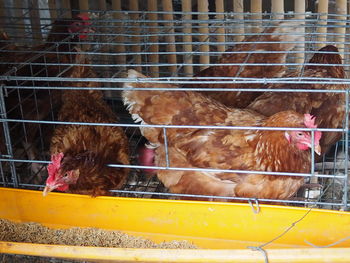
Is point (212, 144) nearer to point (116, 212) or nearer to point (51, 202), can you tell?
point (116, 212)

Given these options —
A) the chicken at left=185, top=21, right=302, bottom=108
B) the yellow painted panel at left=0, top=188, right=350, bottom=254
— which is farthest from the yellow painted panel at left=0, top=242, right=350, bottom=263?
the chicken at left=185, top=21, right=302, bottom=108

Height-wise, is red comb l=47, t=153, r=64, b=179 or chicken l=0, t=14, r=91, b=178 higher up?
chicken l=0, t=14, r=91, b=178

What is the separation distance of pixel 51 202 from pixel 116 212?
0.25 metres

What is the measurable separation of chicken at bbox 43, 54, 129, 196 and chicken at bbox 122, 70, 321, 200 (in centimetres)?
17

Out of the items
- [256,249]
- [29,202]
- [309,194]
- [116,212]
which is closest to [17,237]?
[29,202]

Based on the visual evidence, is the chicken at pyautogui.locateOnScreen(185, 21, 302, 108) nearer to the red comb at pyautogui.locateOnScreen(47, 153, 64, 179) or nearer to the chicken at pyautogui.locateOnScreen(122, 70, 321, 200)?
the chicken at pyautogui.locateOnScreen(122, 70, 321, 200)

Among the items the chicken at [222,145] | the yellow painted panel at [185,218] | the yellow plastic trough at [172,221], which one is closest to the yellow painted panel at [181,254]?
the yellow plastic trough at [172,221]

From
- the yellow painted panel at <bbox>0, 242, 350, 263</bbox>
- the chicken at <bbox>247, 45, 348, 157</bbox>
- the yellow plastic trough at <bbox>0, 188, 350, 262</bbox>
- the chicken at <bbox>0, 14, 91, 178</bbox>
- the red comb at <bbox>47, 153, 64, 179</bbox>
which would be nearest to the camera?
the yellow painted panel at <bbox>0, 242, 350, 263</bbox>

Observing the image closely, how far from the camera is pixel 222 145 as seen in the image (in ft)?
5.59

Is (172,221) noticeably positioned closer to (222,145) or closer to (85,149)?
(222,145)

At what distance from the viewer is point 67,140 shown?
Result: 1885 millimetres

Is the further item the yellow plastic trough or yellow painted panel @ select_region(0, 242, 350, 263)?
the yellow plastic trough

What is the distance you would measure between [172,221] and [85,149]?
49 centimetres

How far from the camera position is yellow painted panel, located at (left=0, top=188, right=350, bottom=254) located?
151 centimetres
